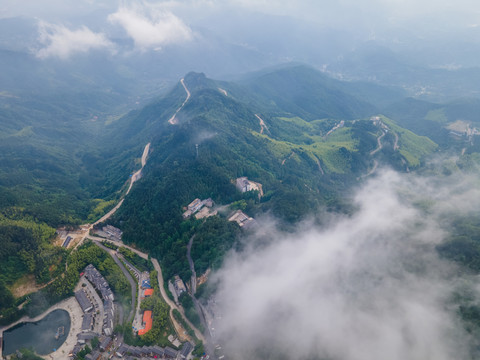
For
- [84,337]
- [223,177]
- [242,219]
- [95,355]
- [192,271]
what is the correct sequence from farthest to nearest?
[223,177] → [242,219] → [192,271] → [84,337] → [95,355]

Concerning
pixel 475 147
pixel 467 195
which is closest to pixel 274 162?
pixel 467 195

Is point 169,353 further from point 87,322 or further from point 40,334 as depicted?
point 40,334

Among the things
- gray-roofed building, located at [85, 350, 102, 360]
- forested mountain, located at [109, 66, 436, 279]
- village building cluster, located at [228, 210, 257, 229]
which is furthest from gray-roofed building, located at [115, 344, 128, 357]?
village building cluster, located at [228, 210, 257, 229]

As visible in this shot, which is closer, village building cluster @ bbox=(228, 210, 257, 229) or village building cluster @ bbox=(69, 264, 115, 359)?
village building cluster @ bbox=(69, 264, 115, 359)

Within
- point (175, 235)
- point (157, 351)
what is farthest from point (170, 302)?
point (175, 235)

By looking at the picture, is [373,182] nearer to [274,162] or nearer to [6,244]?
[274,162]

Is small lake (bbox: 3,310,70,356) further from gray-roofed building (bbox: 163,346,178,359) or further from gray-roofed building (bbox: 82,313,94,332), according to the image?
gray-roofed building (bbox: 163,346,178,359)
